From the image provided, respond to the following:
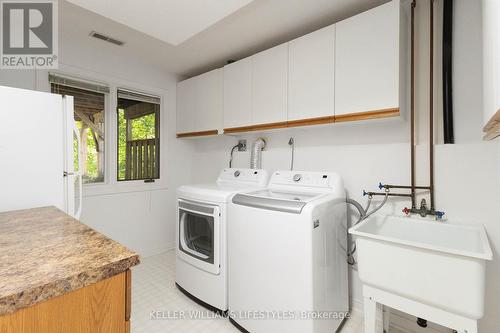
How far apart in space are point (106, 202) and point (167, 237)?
3.11 ft

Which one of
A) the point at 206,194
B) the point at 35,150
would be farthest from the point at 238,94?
the point at 35,150

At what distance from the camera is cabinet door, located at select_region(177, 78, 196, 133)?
9.99 feet

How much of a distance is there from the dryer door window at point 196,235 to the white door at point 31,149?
0.93 metres

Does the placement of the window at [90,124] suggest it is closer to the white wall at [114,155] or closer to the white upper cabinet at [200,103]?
the white wall at [114,155]

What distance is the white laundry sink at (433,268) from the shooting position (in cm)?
108

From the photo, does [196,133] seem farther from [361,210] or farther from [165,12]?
[361,210]

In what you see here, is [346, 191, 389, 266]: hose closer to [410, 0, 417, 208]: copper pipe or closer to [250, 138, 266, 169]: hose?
[410, 0, 417, 208]: copper pipe

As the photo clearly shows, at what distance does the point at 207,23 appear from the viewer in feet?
5.89

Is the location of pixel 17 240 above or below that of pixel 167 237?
above

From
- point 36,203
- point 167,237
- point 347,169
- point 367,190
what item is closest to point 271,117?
point 347,169

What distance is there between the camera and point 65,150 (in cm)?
165

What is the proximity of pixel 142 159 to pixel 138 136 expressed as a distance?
0.30 m

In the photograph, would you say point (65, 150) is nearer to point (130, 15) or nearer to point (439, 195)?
point (130, 15)

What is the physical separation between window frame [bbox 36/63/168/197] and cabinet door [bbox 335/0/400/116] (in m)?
2.32
